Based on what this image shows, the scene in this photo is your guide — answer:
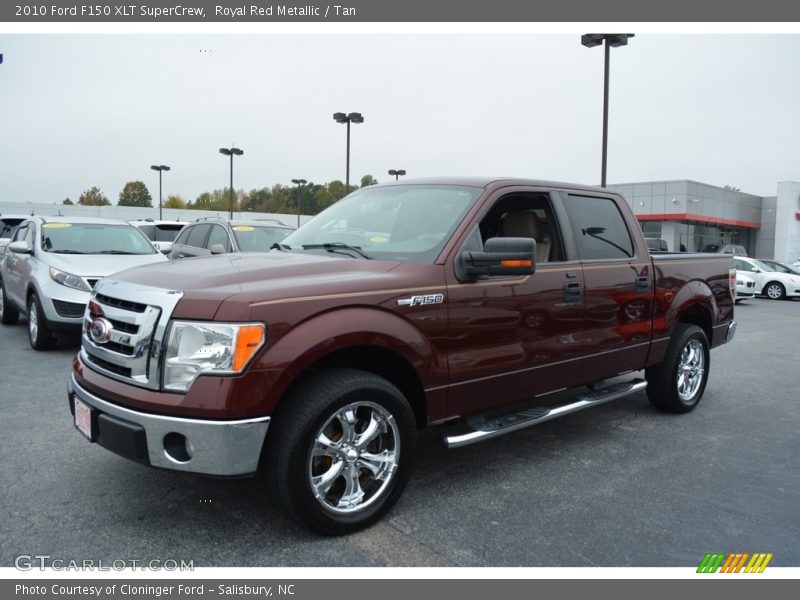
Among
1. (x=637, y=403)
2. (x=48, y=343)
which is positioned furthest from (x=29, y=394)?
(x=637, y=403)

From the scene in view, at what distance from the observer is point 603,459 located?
4.67 metres

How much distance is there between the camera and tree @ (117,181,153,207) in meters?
99.1

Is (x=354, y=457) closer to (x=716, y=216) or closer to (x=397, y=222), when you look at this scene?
(x=397, y=222)

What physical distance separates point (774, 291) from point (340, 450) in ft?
74.4

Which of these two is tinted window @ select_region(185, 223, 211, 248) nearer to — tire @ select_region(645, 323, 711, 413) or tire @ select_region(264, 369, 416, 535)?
tire @ select_region(645, 323, 711, 413)

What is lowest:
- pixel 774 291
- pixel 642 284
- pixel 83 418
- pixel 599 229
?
pixel 774 291

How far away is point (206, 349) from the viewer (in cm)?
299

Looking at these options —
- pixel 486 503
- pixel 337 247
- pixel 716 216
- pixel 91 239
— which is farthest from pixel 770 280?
pixel 716 216

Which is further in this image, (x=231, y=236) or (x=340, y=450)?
(x=231, y=236)

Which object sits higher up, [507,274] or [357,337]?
[507,274]

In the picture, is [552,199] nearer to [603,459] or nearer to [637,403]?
[603,459]

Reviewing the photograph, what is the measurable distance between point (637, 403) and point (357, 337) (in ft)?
13.5

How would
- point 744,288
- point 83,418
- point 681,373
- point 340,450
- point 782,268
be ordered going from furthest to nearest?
point 782,268 < point 744,288 < point 681,373 < point 83,418 < point 340,450

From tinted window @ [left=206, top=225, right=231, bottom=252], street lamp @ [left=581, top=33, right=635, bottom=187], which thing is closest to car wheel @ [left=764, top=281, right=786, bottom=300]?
street lamp @ [left=581, top=33, right=635, bottom=187]
